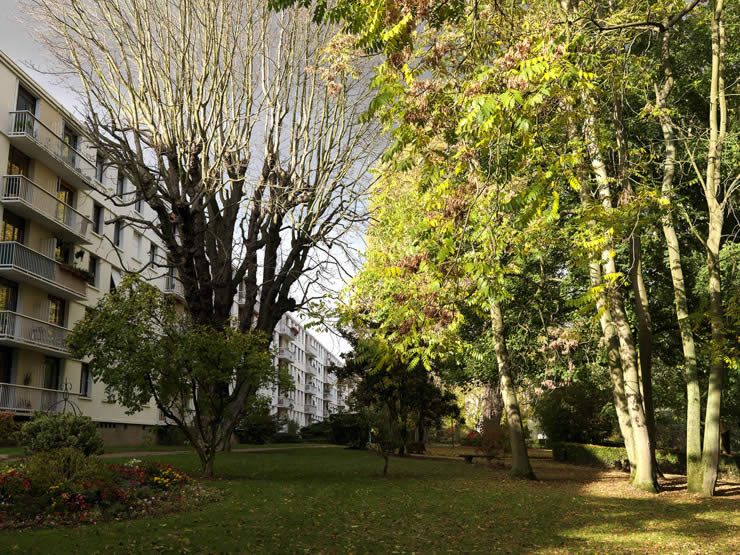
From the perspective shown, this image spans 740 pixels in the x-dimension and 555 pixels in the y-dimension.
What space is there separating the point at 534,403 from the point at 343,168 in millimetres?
20340

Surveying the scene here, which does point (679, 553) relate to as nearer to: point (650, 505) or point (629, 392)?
point (650, 505)

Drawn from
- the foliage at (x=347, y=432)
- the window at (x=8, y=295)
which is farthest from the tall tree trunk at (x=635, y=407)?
the window at (x=8, y=295)

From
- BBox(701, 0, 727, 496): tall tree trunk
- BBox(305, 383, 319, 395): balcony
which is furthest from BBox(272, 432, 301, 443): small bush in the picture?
BBox(305, 383, 319, 395): balcony

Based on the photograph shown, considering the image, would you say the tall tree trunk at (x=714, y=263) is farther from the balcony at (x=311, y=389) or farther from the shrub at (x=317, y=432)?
the balcony at (x=311, y=389)

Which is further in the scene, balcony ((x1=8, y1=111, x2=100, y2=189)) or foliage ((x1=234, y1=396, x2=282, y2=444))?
foliage ((x1=234, y1=396, x2=282, y2=444))

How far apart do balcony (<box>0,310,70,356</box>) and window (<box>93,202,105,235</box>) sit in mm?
6828

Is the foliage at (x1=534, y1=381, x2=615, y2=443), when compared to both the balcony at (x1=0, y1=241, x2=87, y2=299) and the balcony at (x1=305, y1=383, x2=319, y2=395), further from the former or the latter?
the balcony at (x1=305, y1=383, x2=319, y2=395)

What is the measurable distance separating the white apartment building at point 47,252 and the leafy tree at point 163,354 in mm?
6753

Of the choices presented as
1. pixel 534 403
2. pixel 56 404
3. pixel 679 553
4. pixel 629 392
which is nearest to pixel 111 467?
pixel 679 553

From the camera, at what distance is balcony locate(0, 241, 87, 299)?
25.0 m

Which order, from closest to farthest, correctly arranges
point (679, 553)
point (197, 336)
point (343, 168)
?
point (679, 553) → point (197, 336) → point (343, 168)

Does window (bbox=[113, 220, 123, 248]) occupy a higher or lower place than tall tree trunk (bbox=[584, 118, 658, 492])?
higher

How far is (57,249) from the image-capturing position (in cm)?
2973

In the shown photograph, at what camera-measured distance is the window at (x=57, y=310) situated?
29281 mm
